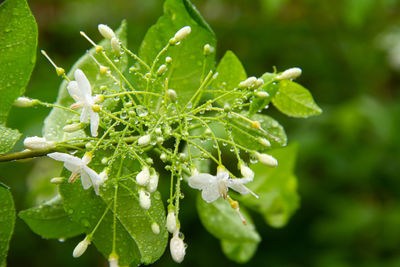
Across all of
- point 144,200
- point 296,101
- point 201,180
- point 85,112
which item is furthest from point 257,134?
point 85,112

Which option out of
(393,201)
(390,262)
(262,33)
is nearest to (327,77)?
(262,33)

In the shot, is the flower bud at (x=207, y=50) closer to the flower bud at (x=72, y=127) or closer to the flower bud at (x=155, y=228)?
the flower bud at (x=72, y=127)

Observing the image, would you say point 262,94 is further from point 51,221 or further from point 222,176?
point 51,221

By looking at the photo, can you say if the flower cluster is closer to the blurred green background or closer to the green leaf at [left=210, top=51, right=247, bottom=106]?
the green leaf at [left=210, top=51, right=247, bottom=106]

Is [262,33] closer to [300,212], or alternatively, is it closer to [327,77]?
[327,77]

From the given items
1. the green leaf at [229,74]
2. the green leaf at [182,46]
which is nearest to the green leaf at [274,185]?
the green leaf at [229,74]

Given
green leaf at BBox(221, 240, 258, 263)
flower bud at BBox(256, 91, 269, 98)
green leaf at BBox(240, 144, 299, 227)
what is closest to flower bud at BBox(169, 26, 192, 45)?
flower bud at BBox(256, 91, 269, 98)

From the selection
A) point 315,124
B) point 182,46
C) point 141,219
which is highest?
point 182,46
